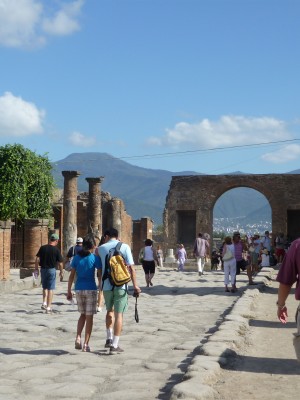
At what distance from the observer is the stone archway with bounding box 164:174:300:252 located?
41812 millimetres

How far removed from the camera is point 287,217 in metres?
42.4

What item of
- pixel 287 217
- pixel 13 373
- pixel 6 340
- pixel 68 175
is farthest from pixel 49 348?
pixel 287 217

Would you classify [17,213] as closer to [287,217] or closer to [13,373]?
[287,217]

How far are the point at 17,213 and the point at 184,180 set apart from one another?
55.4ft

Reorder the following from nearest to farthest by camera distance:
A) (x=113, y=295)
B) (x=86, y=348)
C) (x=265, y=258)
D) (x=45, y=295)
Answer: (x=86, y=348)
(x=113, y=295)
(x=45, y=295)
(x=265, y=258)

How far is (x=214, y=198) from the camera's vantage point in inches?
1690

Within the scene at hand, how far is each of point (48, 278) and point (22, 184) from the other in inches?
662

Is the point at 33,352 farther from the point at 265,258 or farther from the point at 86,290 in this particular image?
the point at 265,258

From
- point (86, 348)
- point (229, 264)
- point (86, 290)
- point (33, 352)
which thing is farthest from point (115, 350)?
point (229, 264)

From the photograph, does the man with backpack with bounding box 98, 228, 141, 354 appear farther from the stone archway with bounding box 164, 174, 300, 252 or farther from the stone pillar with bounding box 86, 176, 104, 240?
the stone archway with bounding box 164, 174, 300, 252

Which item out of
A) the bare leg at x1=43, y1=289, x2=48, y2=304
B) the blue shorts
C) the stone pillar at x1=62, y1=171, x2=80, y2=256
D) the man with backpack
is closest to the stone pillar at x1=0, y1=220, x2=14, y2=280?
the bare leg at x1=43, y1=289, x2=48, y2=304

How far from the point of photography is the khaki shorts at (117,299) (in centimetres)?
773

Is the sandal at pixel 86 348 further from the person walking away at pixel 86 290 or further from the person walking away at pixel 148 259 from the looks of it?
Result: the person walking away at pixel 148 259

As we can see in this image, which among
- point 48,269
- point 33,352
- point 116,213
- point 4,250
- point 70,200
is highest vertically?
point 70,200
